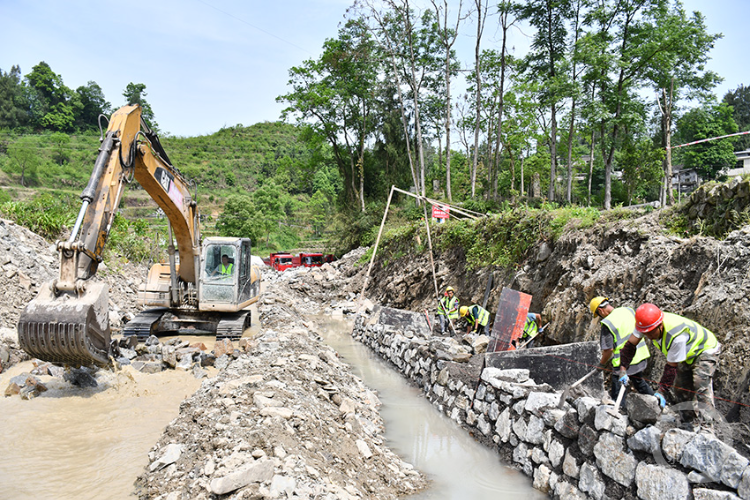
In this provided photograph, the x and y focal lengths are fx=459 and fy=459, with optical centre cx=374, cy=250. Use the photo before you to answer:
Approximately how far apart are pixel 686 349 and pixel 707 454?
3.77 feet

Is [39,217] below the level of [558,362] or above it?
above

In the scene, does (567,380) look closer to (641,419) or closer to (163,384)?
(641,419)

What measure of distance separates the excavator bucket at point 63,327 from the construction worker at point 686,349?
6.25 m

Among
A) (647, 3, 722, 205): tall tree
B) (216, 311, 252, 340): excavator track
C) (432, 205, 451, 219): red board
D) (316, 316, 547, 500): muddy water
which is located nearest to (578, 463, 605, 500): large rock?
(316, 316, 547, 500): muddy water

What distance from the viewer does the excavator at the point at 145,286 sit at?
568 centimetres

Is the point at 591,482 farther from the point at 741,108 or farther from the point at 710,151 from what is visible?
the point at 741,108

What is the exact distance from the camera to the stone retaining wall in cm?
337

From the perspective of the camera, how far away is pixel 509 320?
29.0 ft

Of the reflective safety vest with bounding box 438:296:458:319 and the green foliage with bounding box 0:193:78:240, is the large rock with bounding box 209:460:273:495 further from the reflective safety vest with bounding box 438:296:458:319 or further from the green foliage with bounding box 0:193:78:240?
the green foliage with bounding box 0:193:78:240

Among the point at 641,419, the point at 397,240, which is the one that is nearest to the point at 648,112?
the point at 397,240

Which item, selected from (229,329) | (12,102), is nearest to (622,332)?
(229,329)

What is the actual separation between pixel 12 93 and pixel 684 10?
8797cm

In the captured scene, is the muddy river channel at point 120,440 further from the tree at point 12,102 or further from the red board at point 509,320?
the tree at point 12,102

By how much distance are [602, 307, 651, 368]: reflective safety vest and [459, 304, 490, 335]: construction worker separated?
5.81 meters
